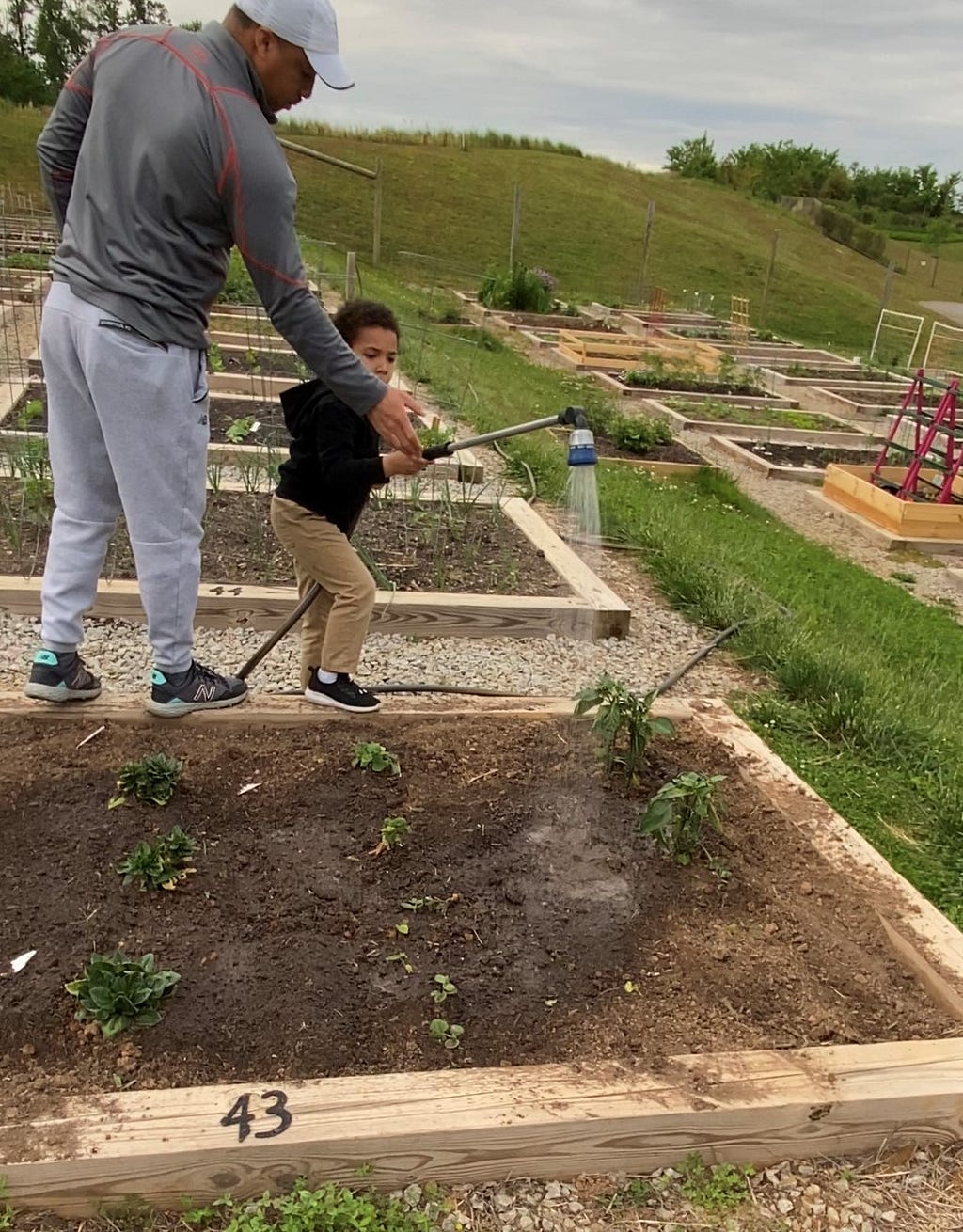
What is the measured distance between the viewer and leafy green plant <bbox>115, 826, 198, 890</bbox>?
7.10 ft

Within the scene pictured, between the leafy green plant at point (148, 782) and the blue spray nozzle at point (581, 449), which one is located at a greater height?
the blue spray nozzle at point (581, 449)

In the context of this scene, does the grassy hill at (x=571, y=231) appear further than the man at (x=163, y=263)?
Yes

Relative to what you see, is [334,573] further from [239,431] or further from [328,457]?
[239,431]

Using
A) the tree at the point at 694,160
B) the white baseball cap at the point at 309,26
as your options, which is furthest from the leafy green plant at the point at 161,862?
the tree at the point at 694,160

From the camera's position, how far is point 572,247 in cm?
2675

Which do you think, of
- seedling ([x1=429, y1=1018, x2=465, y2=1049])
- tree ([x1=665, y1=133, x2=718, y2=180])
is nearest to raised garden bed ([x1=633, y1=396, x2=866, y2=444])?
seedling ([x1=429, y1=1018, x2=465, y2=1049])

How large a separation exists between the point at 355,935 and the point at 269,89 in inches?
72.9

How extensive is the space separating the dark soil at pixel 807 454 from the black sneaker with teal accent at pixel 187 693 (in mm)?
7377

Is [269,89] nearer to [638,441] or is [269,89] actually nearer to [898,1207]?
[898,1207]

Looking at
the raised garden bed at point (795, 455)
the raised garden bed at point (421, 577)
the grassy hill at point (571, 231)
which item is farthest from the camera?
the grassy hill at point (571, 231)

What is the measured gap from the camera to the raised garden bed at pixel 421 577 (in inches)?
154

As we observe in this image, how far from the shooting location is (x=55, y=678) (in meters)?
2.71

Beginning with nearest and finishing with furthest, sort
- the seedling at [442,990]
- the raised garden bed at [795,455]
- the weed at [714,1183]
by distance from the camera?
the weed at [714,1183] → the seedling at [442,990] → the raised garden bed at [795,455]

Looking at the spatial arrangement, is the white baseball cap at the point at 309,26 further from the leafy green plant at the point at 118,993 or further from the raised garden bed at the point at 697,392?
the raised garden bed at the point at 697,392
